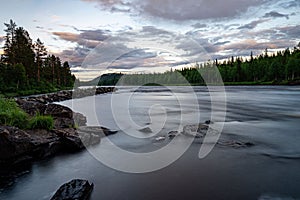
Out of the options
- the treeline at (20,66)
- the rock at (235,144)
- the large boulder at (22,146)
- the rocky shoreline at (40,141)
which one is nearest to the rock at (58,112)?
the rocky shoreline at (40,141)

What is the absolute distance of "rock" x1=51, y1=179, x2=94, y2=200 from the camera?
491 centimetres

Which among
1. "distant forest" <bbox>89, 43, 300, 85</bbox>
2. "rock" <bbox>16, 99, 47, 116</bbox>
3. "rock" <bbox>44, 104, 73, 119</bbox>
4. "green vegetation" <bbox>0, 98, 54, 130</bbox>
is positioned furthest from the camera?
"distant forest" <bbox>89, 43, 300, 85</bbox>

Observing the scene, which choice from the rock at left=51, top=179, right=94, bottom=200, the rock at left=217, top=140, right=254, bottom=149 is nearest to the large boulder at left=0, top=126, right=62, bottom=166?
the rock at left=51, top=179, right=94, bottom=200

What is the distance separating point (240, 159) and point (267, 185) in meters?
1.80

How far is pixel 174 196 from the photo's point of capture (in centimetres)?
541

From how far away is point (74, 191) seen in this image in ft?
16.8

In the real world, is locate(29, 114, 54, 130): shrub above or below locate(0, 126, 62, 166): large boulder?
above

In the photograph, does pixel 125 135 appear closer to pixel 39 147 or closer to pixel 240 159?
pixel 39 147

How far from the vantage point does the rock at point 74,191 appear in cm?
491

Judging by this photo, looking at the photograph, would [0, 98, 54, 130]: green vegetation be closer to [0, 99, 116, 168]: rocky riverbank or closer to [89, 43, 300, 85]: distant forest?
[0, 99, 116, 168]: rocky riverbank

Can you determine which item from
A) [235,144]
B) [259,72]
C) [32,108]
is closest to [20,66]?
[32,108]

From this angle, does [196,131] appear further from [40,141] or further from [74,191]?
[74,191]

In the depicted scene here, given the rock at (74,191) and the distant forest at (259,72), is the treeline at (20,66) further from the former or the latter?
the rock at (74,191)

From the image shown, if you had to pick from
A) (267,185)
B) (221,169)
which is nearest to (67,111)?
(221,169)
